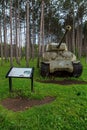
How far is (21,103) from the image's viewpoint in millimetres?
6438

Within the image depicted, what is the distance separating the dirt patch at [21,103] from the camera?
6.11m

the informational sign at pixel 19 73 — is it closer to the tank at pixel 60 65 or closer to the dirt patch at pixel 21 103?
the dirt patch at pixel 21 103

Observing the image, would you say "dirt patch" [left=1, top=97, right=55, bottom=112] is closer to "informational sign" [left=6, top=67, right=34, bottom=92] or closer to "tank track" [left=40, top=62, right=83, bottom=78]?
"informational sign" [left=6, top=67, right=34, bottom=92]

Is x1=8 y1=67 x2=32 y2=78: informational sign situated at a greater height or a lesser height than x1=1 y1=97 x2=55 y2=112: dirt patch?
greater

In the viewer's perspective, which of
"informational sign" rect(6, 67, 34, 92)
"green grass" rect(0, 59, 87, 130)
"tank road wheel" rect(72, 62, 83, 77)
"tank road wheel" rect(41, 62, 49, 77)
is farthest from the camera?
"tank road wheel" rect(72, 62, 83, 77)

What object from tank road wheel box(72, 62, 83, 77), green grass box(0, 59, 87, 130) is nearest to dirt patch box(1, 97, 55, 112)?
green grass box(0, 59, 87, 130)

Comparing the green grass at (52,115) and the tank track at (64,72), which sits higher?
the tank track at (64,72)

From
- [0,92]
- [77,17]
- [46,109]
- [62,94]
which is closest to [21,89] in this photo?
[0,92]

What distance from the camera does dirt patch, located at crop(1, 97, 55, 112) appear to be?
20.0 feet

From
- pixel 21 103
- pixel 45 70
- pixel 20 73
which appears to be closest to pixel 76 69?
pixel 45 70

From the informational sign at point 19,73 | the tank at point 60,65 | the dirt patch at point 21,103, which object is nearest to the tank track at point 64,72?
the tank at point 60,65

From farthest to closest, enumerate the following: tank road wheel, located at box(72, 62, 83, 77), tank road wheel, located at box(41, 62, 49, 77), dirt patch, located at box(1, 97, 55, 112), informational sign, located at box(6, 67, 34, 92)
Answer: tank road wheel, located at box(72, 62, 83, 77)
tank road wheel, located at box(41, 62, 49, 77)
informational sign, located at box(6, 67, 34, 92)
dirt patch, located at box(1, 97, 55, 112)

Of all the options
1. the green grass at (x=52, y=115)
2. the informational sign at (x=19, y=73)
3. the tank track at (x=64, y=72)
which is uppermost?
the informational sign at (x=19, y=73)

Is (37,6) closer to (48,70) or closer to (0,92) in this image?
(48,70)
